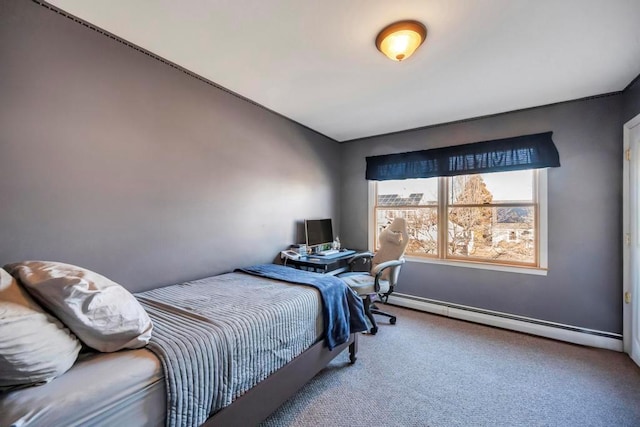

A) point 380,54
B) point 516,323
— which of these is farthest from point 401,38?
point 516,323

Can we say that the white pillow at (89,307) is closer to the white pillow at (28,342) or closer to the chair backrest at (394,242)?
the white pillow at (28,342)

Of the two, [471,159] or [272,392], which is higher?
[471,159]

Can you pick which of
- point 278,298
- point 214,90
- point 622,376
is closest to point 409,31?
point 214,90

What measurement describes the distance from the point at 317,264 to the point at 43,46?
102 inches

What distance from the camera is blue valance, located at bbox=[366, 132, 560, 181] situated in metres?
2.78

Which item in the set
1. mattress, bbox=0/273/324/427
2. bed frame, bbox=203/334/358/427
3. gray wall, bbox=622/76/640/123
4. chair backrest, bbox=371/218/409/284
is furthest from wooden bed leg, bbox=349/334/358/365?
gray wall, bbox=622/76/640/123

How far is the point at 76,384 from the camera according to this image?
87 centimetres

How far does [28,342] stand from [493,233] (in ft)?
12.6

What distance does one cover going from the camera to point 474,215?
3264 mm

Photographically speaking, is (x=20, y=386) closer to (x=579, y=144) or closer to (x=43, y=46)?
(x=43, y=46)

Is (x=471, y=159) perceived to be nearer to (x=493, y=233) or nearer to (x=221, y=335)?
(x=493, y=233)

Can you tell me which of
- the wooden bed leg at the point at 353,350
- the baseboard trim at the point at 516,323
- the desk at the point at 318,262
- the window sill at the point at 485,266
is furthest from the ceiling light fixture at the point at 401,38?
the baseboard trim at the point at 516,323

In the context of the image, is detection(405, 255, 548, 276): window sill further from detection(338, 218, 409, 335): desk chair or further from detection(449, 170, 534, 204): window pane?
detection(449, 170, 534, 204): window pane

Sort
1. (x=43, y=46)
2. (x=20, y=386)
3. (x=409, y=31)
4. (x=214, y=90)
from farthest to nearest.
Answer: (x=214, y=90)
(x=409, y=31)
(x=43, y=46)
(x=20, y=386)
